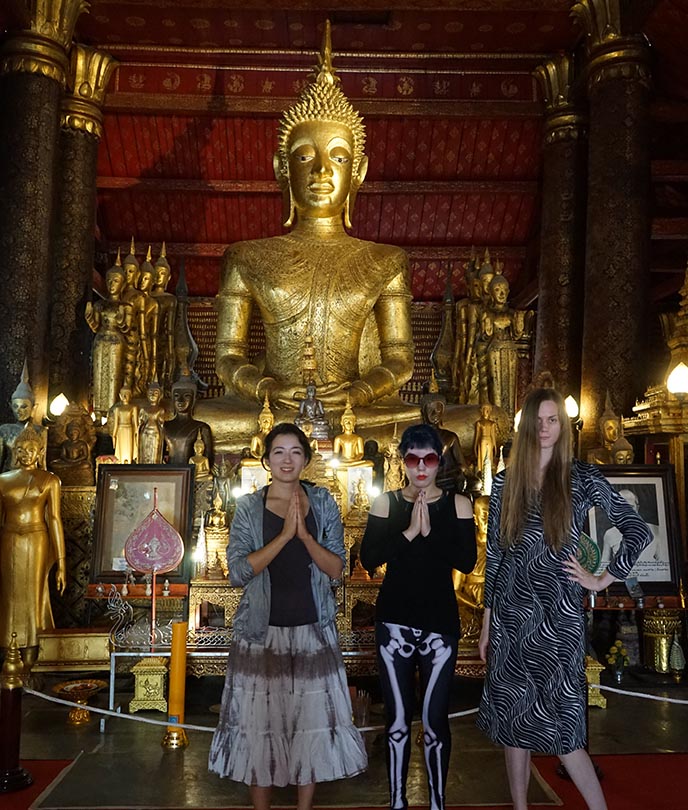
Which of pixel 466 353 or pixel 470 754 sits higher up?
pixel 466 353

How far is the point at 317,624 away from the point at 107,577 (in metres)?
1.95

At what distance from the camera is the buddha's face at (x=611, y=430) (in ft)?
16.1

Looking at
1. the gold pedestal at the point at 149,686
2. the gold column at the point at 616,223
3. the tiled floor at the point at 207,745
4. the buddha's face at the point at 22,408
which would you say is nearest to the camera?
the tiled floor at the point at 207,745

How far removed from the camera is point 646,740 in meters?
3.15

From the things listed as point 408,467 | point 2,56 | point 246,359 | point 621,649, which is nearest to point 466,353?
point 246,359

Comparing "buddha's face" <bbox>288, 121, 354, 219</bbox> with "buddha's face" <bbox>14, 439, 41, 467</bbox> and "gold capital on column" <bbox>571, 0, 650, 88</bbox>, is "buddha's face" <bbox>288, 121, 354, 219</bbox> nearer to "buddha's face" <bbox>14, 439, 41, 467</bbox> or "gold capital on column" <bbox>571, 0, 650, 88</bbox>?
"gold capital on column" <bbox>571, 0, 650, 88</bbox>

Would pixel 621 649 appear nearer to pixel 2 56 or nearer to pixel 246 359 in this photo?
pixel 246 359

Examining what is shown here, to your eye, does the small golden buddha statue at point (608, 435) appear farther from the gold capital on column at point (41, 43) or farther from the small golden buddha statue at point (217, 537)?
the gold capital on column at point (41, 43)

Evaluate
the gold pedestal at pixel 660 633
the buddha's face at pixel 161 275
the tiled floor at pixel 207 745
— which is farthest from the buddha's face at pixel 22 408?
the gold pedestal at pixel 660 633

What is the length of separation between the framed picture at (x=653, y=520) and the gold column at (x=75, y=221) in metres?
5.00

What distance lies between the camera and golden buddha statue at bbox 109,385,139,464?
196 inches

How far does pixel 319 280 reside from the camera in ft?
20.5

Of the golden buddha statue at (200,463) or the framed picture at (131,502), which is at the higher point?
the golden buddha statue at (200,463)

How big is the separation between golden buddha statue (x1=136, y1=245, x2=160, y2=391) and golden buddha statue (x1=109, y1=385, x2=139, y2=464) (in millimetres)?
1260
